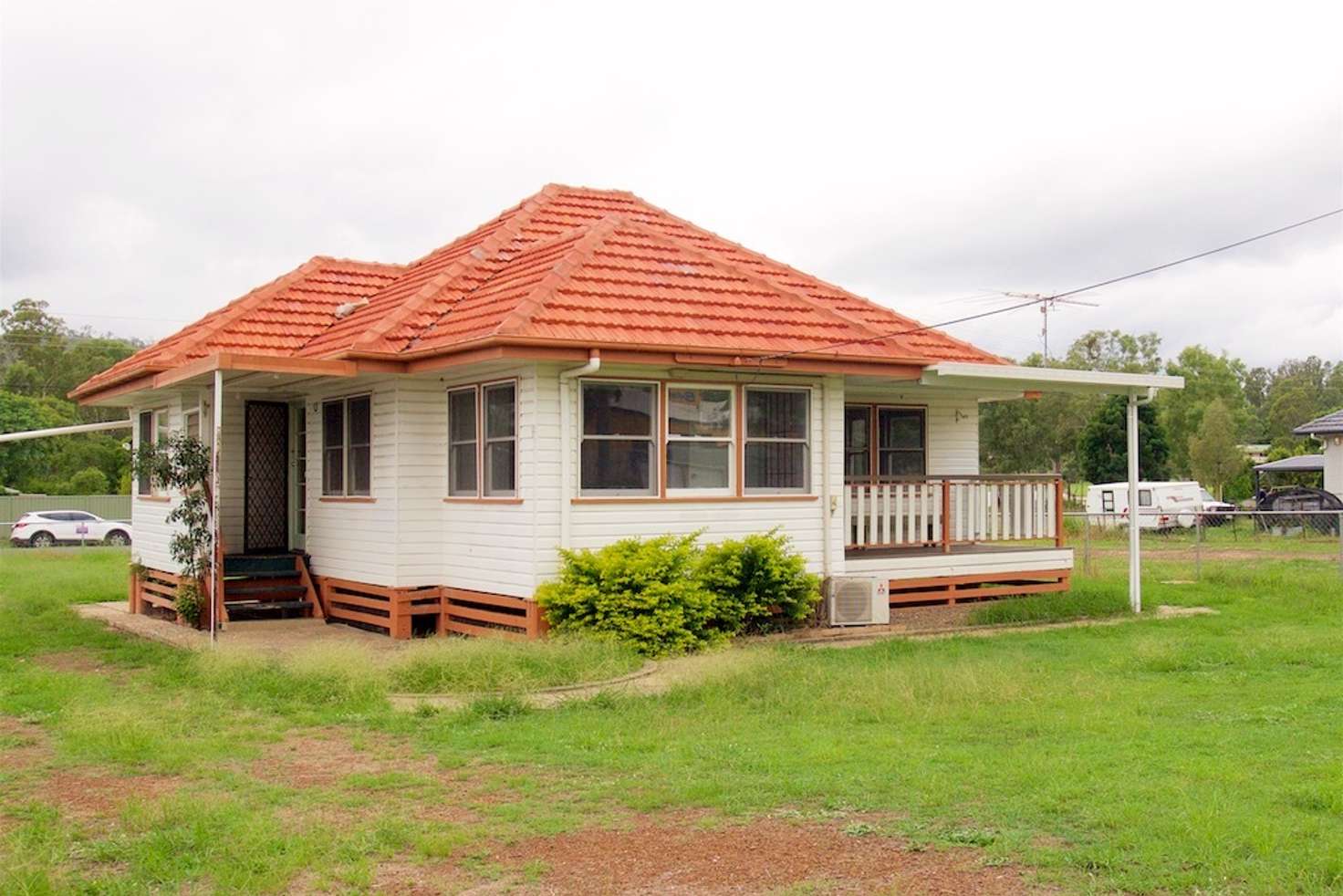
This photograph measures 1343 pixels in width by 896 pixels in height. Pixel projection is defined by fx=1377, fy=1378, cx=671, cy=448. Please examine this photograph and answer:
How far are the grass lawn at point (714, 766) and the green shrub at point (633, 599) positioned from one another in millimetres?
752

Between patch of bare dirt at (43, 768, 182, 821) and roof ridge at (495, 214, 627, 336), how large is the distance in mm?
5927

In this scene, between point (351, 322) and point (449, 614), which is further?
point (351, 322)

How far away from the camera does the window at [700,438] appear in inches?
575

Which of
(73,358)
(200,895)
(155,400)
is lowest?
(200,895)

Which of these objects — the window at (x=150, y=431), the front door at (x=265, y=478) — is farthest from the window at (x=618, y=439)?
the window at (x=150, y=431)

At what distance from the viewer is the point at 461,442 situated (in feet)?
49.5

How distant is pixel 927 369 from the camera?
51.4 feet

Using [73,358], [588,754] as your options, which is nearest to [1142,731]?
[588,754]

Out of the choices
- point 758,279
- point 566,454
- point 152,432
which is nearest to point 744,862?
point 566,454

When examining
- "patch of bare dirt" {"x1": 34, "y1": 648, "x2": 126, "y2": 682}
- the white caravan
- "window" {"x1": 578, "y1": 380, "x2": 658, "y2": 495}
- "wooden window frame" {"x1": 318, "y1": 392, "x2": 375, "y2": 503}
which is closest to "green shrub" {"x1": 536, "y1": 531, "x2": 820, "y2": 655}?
"window" {"x1": 578, "y1": 380, "x2": 658, "y2": 495}

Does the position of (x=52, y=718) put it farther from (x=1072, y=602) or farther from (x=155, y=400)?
(x=1072, y=602)

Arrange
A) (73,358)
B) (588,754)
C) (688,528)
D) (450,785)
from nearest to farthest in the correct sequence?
(450,785) → (588,754) → (688,528) → (73,358)

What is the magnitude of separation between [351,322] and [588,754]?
31.0 feet

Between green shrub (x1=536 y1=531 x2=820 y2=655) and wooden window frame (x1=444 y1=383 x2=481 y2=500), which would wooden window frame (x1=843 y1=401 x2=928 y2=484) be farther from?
wooden window frame (x1=444 y1=383 x2=481 y2=500)
